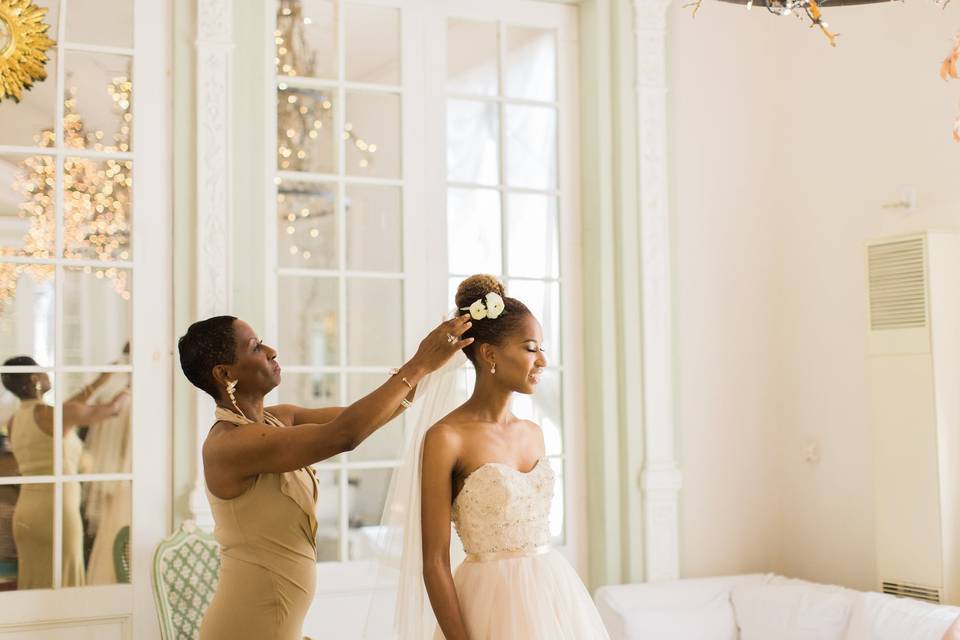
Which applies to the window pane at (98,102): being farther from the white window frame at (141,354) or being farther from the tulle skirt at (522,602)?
the tulle skirt at (522,602)

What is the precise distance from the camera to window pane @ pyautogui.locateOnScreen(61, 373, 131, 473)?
13.0 feet

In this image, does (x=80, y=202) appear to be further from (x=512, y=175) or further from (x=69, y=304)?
(x=512, y=175)

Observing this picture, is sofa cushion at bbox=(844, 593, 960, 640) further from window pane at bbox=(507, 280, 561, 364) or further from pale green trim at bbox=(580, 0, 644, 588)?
window pane at bbox=(507, 280, 561, 364)

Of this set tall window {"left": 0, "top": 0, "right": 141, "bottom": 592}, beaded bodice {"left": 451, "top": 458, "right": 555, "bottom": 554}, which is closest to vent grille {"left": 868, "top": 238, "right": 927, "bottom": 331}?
beaded bodice {"left": 451, "top": 458, "right": 555, "bottom": 554}

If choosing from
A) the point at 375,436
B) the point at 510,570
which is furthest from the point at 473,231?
the point at 510,570

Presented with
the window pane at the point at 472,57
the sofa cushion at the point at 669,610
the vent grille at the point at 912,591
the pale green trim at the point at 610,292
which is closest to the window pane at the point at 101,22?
the window pane at the point at 472,57

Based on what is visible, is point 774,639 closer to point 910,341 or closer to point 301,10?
point 910,341

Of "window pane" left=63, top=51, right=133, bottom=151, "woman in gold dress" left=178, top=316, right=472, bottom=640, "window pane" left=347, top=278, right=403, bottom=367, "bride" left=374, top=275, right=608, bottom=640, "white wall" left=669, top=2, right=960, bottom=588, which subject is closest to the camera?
"woman in gold dress" left=178, top=316, right=472, bottom=640

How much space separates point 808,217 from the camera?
507cm

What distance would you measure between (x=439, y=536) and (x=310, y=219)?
2.84 meters

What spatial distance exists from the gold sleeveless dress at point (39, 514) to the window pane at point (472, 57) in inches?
87.6

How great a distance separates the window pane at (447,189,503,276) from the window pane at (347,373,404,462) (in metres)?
0.61

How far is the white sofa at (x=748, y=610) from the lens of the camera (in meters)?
4.03

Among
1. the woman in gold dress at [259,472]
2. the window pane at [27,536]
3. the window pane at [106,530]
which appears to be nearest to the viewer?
the woman in gold dress at [259,472]
